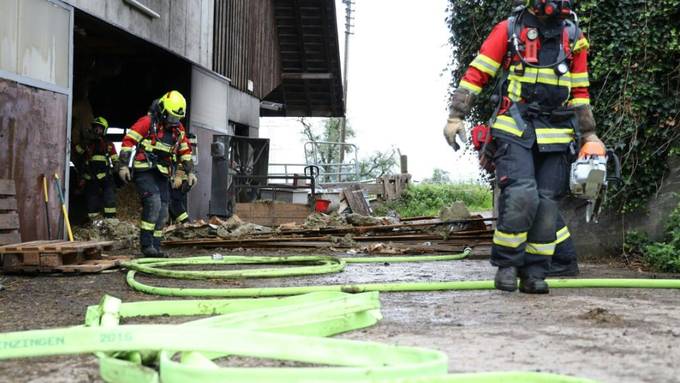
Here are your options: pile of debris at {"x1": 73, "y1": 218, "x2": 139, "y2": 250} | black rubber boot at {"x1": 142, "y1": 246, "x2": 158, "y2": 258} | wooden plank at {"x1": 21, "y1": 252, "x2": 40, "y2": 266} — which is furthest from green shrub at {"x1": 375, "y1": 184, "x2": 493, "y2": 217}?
wooden plank at {"x1": 21, "y1": 252, "x2": 40, "y2": 266}

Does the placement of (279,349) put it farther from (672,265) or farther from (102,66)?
(102,66)

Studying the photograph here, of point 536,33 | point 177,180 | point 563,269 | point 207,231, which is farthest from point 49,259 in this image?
point 207,231

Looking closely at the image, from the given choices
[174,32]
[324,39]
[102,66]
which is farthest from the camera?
[324,39]

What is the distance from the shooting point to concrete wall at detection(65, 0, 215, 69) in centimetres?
1091

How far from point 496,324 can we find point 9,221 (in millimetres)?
5666

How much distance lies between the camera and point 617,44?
7023 millimetres

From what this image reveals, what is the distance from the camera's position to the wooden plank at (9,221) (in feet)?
24.6

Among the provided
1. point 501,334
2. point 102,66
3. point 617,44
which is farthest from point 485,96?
point 102,66

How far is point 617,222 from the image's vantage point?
24.0 feet

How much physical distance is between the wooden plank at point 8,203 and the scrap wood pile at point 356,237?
2.48m

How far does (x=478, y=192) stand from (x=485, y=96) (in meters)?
20.7

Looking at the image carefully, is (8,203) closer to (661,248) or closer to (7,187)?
(7,187)

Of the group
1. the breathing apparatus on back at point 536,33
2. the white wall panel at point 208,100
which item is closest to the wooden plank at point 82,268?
the breathing apparatus on back at point 536,33

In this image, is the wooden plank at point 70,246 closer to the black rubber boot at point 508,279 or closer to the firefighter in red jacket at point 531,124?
the firefighter in red jacket at point 531,124
